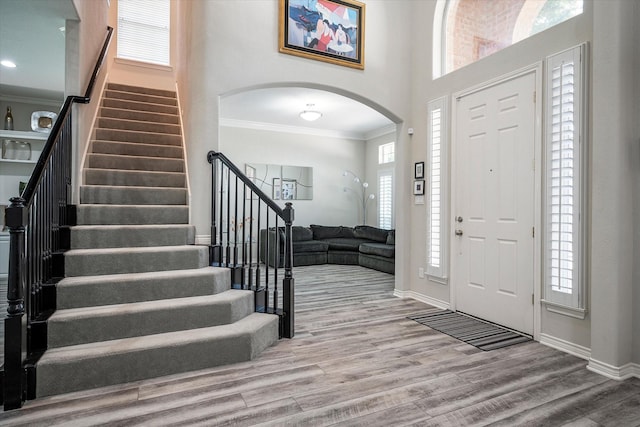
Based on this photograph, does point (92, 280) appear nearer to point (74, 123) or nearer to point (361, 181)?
point (74, 123)

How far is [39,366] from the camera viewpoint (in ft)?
6.95

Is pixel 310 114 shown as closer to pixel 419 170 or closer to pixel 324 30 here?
pixel 324 30

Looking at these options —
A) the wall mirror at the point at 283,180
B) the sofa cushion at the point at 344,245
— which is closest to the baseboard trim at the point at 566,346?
the sofa cushion at the point at 344,245

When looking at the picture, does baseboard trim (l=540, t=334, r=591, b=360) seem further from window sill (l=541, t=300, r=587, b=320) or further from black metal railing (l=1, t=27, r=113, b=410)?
black metal railing (l=1, t=27, r=113, b=410)

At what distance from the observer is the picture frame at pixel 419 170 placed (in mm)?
A: 4518

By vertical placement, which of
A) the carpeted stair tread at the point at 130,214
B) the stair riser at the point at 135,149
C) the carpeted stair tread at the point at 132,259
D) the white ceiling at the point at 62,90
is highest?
the white ceiling at the point at 62,90

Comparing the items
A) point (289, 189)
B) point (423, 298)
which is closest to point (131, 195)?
point (423, 298)

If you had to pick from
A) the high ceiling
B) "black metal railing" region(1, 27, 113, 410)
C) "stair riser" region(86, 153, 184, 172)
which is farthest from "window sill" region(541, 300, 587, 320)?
the high ceiling

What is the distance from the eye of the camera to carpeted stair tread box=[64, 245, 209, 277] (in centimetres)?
280

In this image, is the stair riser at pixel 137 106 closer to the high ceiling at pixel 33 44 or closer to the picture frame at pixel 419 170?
the high ceiling at pixel 33 44

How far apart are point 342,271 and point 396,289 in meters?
2.06

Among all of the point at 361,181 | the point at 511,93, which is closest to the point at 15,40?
the point at 511,93

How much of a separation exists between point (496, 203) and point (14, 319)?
3.87 metres

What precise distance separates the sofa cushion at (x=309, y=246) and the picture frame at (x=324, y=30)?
3.95 metres
